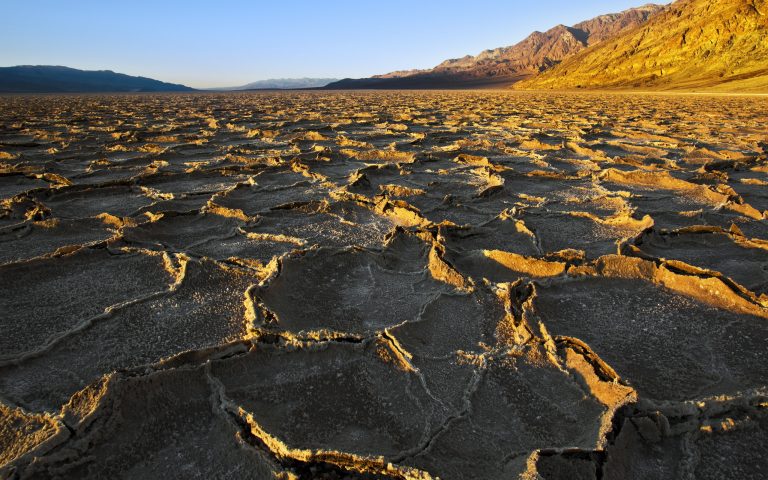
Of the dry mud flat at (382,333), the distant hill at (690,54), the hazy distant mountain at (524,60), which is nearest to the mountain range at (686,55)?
the distant hill at (690,54)

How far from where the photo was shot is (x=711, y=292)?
183 cm

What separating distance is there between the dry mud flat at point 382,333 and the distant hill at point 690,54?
25.2m

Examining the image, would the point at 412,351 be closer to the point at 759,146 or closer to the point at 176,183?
the point at 176,183

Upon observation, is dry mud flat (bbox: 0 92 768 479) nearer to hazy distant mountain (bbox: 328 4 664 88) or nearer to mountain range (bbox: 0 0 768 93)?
mountain range (bbox: 0 0 768 93)

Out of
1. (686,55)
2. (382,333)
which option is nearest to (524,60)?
(686,55)

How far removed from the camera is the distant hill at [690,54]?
26.5 meters

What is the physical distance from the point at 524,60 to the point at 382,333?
3255 inches

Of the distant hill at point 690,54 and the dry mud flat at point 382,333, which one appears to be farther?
the distant hill at point 690,54

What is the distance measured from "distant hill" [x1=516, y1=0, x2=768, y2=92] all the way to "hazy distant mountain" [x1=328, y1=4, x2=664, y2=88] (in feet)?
52.3

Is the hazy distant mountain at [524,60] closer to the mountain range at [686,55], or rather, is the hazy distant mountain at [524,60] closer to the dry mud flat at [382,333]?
the mountain range at [686,55]

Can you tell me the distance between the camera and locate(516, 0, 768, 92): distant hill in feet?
87.0

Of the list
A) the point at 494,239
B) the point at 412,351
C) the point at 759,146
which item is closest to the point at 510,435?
the point at 412,351

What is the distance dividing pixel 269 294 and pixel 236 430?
754mm

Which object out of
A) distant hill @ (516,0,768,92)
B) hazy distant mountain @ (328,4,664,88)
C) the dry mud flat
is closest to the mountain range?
distant hill @ (516,0,768,92)
